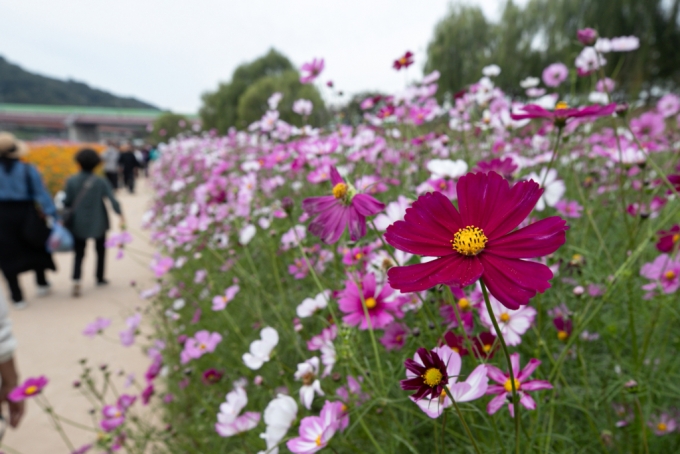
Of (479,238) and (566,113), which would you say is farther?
(566,113)

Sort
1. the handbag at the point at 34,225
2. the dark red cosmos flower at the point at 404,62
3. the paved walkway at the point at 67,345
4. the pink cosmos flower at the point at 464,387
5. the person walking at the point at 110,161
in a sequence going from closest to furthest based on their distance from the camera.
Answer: the pink cosmos flower at the point at 464,387 < the dark red cosmos flower at the point at 404,62 < the paved walkway at the point at 67,345 < the handbag at the point at 34,225 < the person walking at the point at 110,161

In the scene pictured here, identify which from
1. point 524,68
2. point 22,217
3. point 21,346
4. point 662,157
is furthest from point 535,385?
point 524,68

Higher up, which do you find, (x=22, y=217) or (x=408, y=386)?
(x=408, y=386)

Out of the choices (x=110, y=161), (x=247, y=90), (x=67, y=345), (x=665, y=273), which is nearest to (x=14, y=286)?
Answer: (x=67, y=345)

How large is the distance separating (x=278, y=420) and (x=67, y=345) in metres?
2.71

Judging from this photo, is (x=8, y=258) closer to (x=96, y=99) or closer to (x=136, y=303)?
(x=136, y=303)

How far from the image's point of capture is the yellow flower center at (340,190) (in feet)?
2.03

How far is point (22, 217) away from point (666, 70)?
15.6 m

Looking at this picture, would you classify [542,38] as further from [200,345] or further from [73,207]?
[200,345]

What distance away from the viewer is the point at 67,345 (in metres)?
2.77

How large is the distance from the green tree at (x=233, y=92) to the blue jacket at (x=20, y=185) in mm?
17515

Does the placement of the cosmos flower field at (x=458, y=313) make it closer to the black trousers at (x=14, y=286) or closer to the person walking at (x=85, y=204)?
the person walking at (x=85, y=204)

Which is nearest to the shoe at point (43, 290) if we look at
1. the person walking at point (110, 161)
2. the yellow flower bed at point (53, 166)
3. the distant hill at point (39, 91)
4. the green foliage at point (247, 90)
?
the person walking at point (110, 161)

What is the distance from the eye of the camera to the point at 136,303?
3.44 m
